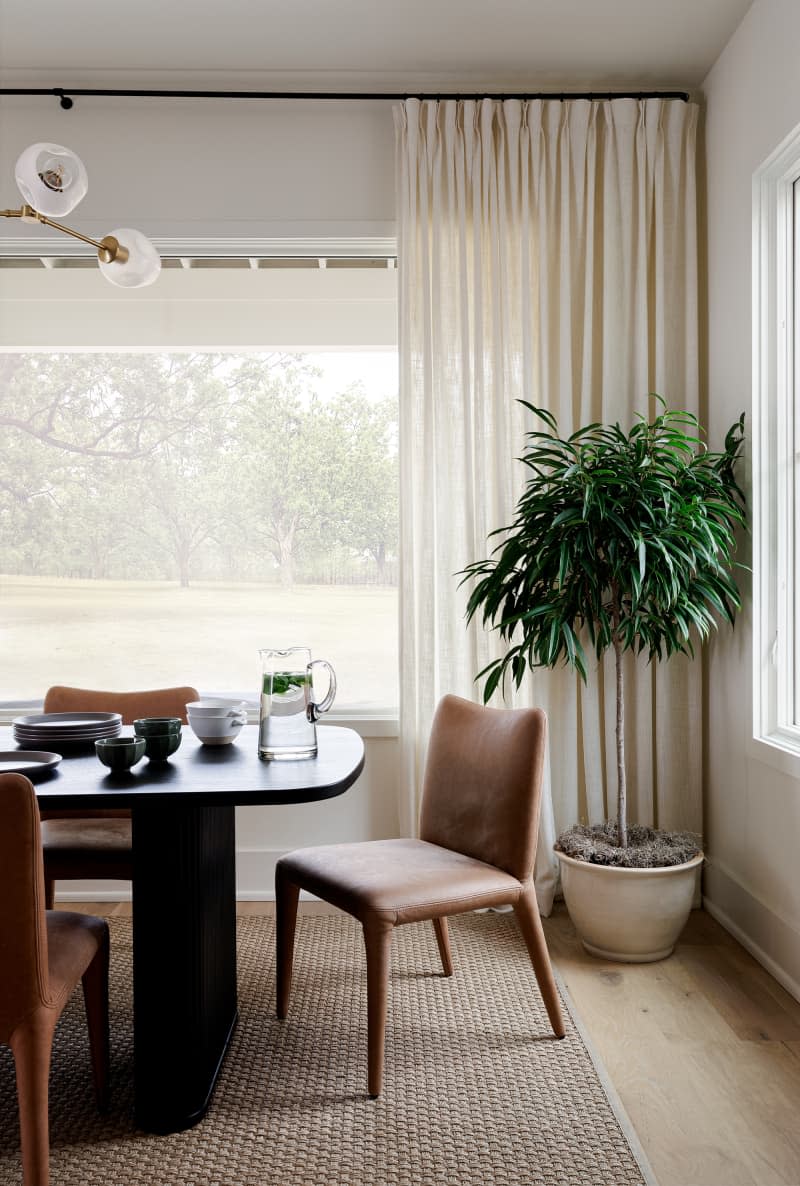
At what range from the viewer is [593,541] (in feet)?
8.84

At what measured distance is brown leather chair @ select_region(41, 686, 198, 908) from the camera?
236cm

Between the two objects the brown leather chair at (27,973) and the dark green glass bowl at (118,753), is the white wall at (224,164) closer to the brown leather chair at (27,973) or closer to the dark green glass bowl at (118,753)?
the dark green glass bowl at (118,753)

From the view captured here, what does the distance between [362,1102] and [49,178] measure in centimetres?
212

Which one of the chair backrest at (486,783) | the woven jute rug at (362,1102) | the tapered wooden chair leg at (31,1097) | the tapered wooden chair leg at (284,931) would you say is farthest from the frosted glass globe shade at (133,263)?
the woven jute rug at (362,1102)

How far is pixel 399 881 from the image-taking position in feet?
6.84

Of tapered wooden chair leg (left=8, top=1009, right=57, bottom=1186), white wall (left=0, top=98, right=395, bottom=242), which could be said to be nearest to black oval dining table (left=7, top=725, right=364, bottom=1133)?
tapered wooden chair leg (left=8, top=1009, right=57, bottom=1186)

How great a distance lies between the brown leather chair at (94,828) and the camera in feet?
7.73

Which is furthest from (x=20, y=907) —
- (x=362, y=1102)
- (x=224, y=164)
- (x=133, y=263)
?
(x=224, y=164)

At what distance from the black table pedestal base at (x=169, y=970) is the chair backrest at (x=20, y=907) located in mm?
271

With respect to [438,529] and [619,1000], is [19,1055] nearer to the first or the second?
[619,1000]

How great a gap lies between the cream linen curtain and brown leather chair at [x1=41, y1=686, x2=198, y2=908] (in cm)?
87

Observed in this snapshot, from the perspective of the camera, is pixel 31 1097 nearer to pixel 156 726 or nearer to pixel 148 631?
pixel 156 726

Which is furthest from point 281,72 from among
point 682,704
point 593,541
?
point 682,704

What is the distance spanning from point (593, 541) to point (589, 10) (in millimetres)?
1699
